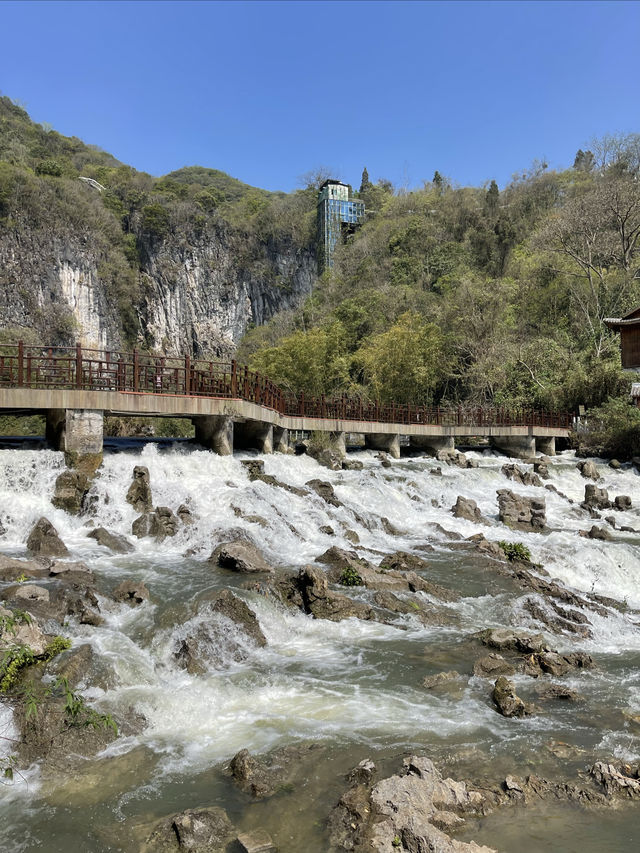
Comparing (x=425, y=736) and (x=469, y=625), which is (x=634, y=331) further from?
(x=425, y=736)

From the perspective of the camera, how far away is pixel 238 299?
65.9 meters

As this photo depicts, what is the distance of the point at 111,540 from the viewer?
1238cm

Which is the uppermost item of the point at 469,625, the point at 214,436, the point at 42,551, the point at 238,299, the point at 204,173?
the point at 204,173

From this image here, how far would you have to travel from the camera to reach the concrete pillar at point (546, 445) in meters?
31.8

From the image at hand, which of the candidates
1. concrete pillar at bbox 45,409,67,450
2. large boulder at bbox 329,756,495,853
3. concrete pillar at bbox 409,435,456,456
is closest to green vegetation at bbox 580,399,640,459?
A: concrete pillar at bbox 409,435,456,456

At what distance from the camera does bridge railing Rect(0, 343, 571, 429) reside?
54.3ft

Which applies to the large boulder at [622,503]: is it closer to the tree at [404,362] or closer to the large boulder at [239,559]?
the large boulder at [239,559]

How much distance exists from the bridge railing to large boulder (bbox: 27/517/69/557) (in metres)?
5.35

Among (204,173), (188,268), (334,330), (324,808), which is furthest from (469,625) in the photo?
(204,173)

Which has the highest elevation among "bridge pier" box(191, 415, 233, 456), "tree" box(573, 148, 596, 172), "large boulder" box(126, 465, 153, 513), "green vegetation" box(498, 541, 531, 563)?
"tree" box(573, 148, 596, 172)

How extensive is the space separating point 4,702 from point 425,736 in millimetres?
4378

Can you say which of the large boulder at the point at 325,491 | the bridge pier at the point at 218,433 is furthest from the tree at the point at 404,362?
the large boulder at the point at 325,491

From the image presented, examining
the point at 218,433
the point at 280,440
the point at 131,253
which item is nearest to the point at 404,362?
the point at 280,440

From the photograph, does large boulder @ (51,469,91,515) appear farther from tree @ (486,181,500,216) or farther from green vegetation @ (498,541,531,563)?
tree @ (486,181,500,216)
